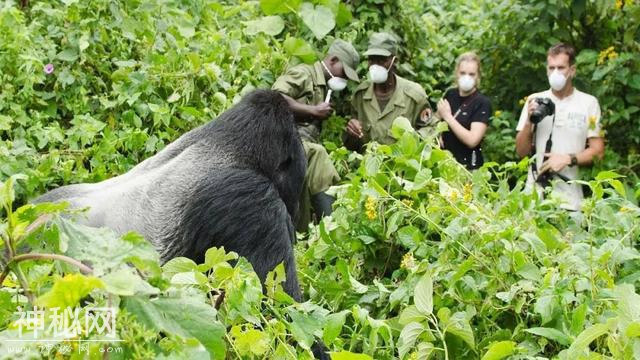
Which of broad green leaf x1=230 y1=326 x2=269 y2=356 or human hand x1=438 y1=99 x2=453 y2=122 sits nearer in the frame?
broad green leaf x1=230 y1=326 x2=269 y2=356

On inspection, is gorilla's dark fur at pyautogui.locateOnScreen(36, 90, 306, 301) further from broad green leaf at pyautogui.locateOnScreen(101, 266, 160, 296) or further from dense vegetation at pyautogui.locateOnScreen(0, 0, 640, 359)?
broad green leaf at pyautogui.locateOnScreen(101, 266, 160, 296)

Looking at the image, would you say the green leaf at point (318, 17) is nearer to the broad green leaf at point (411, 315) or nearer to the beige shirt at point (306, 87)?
the beige shirt at point (306, 87)

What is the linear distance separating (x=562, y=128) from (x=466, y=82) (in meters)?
0.58

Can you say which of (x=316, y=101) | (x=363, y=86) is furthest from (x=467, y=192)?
(x=363, y=86)

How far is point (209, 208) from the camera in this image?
7.76 ft

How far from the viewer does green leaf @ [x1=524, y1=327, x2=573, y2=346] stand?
1.96 m

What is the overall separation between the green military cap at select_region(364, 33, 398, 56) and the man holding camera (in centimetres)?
81

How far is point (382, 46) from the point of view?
5.06m

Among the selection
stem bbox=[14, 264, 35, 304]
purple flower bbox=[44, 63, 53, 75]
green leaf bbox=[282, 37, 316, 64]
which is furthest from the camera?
green leaf bbox=[282, 37, 316, 64]

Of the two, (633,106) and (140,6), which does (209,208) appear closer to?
(140,6)

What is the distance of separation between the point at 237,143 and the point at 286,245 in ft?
1.13

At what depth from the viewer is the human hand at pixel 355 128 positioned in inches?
196

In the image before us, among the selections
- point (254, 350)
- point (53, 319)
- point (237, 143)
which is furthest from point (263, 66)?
point (53, 319)

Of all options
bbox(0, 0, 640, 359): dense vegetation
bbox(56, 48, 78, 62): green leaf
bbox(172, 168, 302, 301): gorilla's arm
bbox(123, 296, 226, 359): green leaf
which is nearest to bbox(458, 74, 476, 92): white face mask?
bbox(0, 0, 640, 359): dense vegetation
